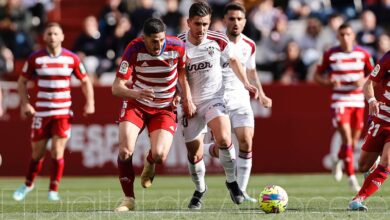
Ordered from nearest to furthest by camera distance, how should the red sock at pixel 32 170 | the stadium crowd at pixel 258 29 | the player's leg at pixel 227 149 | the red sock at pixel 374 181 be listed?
the red sock at pixel 374 181
the player's leg at pixel 227 149
the red sock at pixel 32 170
the stadium crowd at pixel 258 29

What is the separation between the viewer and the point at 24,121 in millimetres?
19844

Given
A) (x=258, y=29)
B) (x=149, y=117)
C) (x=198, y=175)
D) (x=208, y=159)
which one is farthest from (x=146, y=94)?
(x=258, y=29)

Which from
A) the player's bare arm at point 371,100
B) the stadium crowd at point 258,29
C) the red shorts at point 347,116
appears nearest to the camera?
the player's bare arm at point 371,100

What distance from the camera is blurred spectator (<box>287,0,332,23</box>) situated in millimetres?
22583

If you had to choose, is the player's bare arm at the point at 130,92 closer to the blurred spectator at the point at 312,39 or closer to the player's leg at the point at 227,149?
the player's leg at the point at 227,149

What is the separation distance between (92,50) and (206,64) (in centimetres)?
1025

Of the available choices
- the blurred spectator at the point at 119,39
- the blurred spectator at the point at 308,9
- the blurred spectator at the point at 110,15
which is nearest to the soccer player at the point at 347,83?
the blurred spectator at the point at 308,9

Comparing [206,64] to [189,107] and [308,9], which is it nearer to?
[189,107]

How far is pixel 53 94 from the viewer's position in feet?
47.3

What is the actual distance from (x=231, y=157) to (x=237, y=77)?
3.47ft

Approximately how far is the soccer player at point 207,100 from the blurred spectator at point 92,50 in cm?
920

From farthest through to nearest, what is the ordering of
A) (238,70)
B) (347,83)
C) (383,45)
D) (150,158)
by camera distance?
(383,45), (347,83), (238,70), (150,158)

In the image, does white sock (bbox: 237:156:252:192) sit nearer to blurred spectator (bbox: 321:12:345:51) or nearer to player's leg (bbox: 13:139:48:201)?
player's leg (bbox: 13:139:48:201)

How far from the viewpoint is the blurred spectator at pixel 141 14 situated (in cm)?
2275
